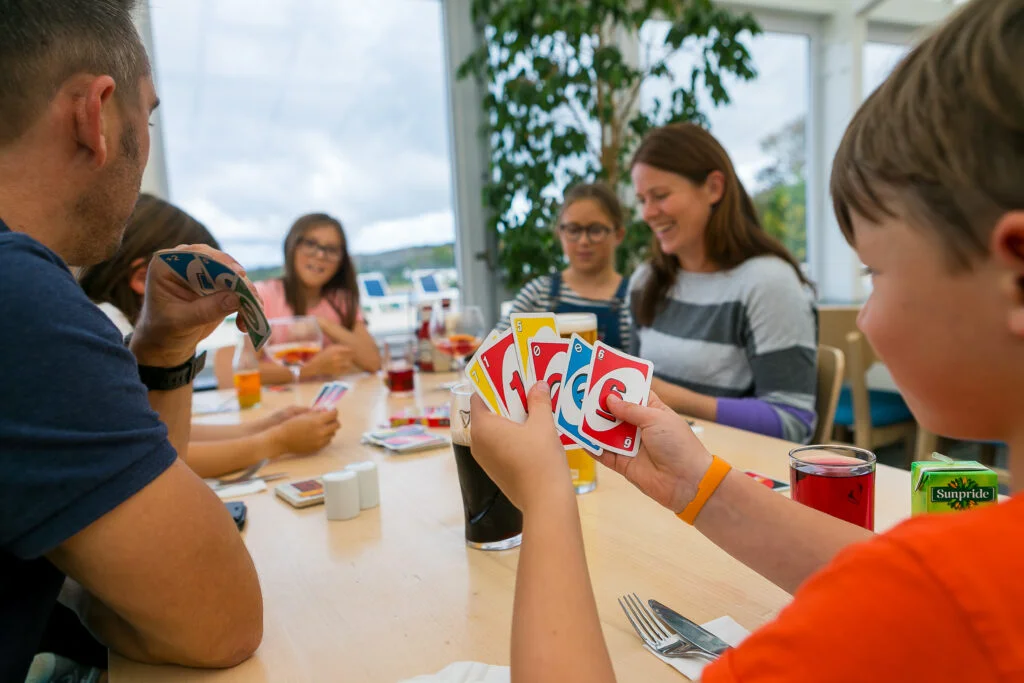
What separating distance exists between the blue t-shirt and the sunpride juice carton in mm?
885

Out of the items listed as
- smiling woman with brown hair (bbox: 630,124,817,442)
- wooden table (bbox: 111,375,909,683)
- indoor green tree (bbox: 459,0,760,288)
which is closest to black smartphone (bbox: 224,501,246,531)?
wooden table (bbox: 111,375,909,683)

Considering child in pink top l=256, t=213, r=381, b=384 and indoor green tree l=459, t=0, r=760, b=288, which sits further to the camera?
indoor green tree l=459, t=0, r=760, b=288

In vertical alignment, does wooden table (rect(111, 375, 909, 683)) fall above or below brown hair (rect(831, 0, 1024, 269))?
below

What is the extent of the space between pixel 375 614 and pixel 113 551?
1.01ft

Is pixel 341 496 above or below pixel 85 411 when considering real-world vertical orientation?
below

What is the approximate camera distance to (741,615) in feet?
2.77

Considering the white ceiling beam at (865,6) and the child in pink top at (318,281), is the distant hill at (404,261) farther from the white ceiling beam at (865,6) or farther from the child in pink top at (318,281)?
the white ceiling beam at (865,6)

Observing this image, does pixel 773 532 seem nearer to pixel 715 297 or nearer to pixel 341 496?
pixel 341 496

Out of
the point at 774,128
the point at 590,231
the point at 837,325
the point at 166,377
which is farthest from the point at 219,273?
the point at 774,128

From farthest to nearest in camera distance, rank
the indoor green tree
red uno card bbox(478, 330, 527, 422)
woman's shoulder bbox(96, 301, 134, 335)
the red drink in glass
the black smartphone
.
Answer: the indoor green tree < the red drink in glass < woman's shoulder bbox(96, 301, 134, 335) < the black smartphone < red uno card bbox(478, 330, 527, 422)

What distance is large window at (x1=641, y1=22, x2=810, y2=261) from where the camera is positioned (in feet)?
17.4

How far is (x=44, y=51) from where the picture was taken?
2.72 ft

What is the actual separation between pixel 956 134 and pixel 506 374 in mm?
501

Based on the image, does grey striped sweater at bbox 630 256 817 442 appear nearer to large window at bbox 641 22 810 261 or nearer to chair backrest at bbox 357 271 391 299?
chair backrest at bbox 357 271 391 299
